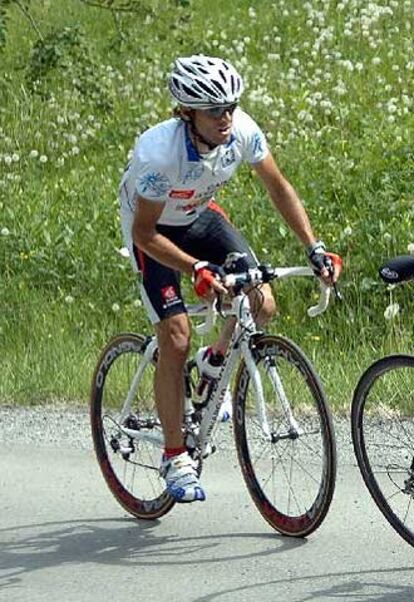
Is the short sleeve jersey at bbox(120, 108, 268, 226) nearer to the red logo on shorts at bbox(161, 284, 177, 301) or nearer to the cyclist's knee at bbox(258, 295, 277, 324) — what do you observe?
the red logo on shorts at bbox(161, 284, 177, 301)

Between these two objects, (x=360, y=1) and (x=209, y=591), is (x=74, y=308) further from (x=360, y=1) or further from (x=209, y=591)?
(x=360, y=1)

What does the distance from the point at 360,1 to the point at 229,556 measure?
13.1 m

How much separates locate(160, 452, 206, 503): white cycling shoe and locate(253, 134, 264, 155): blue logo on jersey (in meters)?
1.30

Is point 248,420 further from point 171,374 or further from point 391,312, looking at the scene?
point 391,312

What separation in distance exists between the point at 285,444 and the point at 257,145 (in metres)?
1.25

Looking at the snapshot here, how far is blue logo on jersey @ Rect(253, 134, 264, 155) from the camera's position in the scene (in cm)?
644

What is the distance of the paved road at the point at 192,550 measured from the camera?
19.3 ft

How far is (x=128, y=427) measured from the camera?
7.01 metres

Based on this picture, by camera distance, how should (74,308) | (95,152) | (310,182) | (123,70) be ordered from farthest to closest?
(123,70)
(95,152)
(310,182)
(74,308)

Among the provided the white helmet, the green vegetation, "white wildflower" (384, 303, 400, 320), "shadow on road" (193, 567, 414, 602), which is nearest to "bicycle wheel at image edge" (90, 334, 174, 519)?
"shadow on road" (193, 567, 414, 602)

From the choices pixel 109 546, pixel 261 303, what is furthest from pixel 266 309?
pixel 109 546

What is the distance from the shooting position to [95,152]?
16.0 meters

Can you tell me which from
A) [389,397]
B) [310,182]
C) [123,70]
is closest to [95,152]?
[123,70]

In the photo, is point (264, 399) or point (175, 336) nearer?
point (264, 399)
